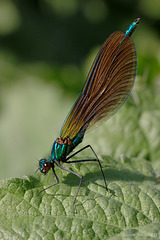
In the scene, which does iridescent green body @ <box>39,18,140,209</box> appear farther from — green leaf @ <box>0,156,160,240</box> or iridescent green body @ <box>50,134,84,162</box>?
green leaf @ <box>0,156,160,240</box>

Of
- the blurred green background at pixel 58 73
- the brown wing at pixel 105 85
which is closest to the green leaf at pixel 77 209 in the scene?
the blurred green background at pixel 58 73

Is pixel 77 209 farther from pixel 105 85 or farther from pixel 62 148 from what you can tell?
pixel 105 85

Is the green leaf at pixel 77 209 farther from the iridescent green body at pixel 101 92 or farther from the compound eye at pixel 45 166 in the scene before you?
the iridescent green body at pixel 101 92

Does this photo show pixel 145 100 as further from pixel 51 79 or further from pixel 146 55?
pixel 51 79

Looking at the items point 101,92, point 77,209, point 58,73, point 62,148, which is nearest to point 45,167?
point 62,148

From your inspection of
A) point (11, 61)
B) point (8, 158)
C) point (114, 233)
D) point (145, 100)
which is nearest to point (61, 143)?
point (114, 233)
